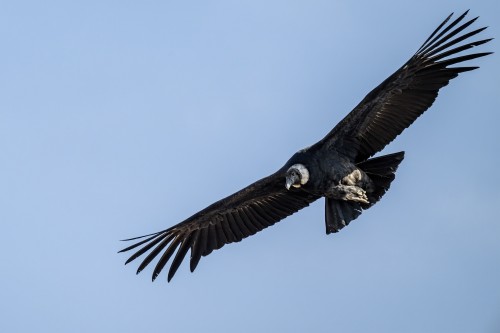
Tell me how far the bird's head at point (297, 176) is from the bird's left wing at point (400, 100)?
1.77ft

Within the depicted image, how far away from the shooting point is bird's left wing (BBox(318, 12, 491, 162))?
20.5m

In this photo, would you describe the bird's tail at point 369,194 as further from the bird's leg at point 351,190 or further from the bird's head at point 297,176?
the bird's head at point 297,176

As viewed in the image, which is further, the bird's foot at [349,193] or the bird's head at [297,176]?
the bird's foot at [349,193]

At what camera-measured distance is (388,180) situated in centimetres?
2102

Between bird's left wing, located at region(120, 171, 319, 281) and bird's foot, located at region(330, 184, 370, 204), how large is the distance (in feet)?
2.98

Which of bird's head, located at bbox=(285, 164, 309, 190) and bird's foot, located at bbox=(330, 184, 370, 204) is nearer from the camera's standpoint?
bird's head, located at bbox=(285, 164, 309, 190)

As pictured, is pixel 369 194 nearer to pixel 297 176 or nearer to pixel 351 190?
pixel 351 190

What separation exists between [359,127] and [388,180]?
0.95 m

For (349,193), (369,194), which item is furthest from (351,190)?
(369,194)

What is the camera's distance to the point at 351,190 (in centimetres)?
2103

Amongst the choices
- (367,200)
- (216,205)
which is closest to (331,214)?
(367,200)

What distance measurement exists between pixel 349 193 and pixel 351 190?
0.06 m

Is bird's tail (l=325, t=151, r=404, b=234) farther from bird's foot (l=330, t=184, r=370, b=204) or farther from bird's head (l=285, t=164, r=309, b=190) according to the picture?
bird's head (l=285, t=164, r=309, b=190)

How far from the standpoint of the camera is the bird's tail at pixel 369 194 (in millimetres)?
20922
